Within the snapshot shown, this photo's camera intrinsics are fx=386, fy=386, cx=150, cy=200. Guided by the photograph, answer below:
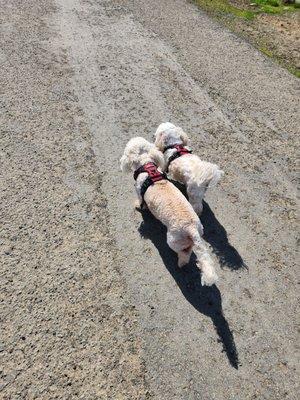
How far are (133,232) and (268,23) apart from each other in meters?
11.0

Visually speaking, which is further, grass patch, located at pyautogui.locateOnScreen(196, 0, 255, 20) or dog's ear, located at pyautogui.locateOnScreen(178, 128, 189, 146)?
grass patch, located at pyautogui.locateOnScreen(196, 0, 255, 20)

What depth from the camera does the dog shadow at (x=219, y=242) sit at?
6307mm

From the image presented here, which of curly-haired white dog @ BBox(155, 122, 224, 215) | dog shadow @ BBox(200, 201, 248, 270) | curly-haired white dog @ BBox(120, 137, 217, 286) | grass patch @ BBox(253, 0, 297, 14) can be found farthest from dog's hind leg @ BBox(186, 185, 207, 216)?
grass patch @ BBox(253, 0, 297, 14)

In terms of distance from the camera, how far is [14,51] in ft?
37.0

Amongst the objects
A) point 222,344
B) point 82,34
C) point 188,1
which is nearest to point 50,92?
point 82,34

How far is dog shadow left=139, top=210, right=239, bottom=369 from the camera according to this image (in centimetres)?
537

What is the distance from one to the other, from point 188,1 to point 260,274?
1271 cm

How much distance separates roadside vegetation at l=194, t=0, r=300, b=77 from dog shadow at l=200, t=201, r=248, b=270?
6.56 m

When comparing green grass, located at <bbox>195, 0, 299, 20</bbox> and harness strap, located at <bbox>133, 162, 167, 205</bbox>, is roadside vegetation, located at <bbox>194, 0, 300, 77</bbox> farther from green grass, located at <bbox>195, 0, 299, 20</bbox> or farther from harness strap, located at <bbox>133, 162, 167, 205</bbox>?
harness strap, located at <bbox>133, 162, 167, 205</bbox>

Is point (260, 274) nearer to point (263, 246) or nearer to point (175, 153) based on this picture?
point (263, 246)

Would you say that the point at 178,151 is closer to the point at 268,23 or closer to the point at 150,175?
the point at 150,175

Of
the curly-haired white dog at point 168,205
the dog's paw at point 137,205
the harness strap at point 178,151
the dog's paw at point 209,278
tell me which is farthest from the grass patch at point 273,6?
the dog's paw at point 209,278

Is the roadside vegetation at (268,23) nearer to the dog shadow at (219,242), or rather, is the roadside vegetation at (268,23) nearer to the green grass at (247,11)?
the green grass at (247,11)

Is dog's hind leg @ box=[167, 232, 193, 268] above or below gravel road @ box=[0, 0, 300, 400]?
above
